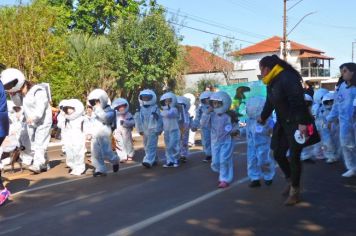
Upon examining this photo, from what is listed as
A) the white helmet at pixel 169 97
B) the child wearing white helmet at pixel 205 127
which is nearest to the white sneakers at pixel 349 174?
the child wearing white helmet at pixel 205 127

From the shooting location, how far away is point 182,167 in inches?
449

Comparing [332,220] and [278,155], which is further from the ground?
[278,155]

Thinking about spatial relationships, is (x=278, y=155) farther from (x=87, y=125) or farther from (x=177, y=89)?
(x=177, y=89)

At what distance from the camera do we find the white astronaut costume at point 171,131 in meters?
11.7

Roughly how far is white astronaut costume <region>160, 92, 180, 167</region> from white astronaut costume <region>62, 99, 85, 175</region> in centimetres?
185

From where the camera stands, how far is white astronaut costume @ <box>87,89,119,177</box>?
34.3ft

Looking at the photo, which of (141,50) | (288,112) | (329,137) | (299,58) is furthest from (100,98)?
(299,58)

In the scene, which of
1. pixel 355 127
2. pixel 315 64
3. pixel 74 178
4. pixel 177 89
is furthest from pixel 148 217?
→ pixel 315 64

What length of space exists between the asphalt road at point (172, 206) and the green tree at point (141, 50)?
61.6 ft

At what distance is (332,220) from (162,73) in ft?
77.7

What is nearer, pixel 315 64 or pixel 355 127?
pixel 355 127

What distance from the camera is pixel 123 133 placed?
42.7 feet

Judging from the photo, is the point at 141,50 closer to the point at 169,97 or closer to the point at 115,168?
the point at 169,97

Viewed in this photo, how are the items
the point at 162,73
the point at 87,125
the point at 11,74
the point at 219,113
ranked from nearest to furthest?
1. the point at 219,113
2. the point at 11,74
3. the point at 87,125
4. the point at 162,73
